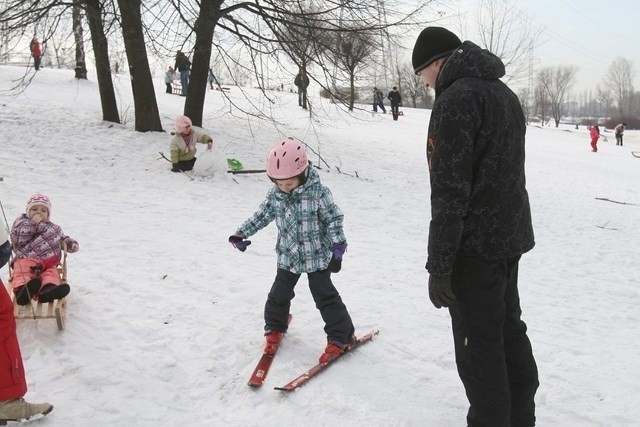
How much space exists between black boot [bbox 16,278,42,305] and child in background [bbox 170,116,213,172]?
19.7 feet

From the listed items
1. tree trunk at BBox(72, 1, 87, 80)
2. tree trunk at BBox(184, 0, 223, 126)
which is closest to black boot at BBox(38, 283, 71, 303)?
tree trunk at BBox(184, 0, 223, 126)

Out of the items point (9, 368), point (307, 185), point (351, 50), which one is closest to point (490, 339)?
point (307, 185)

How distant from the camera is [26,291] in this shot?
3.96 metres

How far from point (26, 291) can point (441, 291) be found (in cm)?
320

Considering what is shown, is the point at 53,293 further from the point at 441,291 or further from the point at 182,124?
the point at 182,124

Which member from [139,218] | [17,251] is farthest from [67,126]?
[17,251]

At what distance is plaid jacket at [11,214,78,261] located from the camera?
4426 millimetres

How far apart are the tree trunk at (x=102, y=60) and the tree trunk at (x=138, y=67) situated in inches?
30.5

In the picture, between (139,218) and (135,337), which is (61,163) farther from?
(135,337)

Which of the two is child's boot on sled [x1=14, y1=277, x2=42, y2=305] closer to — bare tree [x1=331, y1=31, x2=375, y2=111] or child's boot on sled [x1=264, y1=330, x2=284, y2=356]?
child's boot on sled [x1=264, y1=330, x2=284, y2=356]

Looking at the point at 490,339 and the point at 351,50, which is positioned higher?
the point at 351,50

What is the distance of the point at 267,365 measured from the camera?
3.69 metres

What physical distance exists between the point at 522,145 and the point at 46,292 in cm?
347

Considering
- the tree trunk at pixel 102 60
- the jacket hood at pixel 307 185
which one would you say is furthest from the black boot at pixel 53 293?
the tree trunk at pixel 102 60
